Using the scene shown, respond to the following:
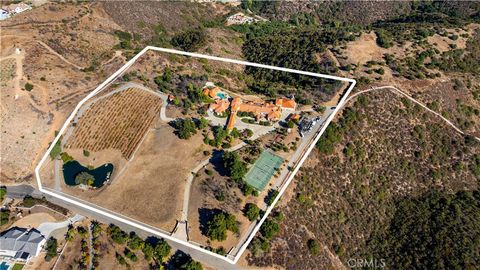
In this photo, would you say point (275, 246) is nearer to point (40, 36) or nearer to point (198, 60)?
point (198, 60)

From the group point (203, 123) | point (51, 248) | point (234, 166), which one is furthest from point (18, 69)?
point (234, 166)

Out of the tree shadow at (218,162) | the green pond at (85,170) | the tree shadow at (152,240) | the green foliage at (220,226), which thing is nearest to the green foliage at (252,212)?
the green foliage at (220,226)

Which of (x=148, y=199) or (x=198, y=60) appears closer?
(x=148, y=199)

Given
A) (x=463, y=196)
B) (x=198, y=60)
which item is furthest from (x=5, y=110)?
(x=463, y=196)

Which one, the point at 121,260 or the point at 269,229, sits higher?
the point at 269,229

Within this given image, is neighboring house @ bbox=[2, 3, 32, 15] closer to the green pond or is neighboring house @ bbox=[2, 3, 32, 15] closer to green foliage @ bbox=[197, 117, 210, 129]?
the green pond

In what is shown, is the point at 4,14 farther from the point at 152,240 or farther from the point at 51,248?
the point at 152,240
